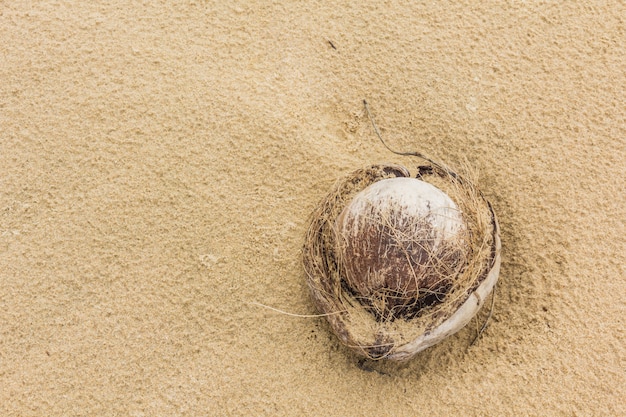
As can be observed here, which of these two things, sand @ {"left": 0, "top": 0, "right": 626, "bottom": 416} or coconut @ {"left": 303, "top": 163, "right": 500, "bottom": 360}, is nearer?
coconut @ {"left": 303, "top": 163, "right": 500, "bottom": 360}

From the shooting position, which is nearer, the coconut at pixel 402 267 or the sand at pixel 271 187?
the coconut at pixel 402 267

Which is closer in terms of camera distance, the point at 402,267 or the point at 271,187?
the point at 402,267

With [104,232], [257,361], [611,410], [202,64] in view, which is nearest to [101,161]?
[104,232]

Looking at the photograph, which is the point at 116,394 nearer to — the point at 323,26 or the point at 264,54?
the point at 264,54

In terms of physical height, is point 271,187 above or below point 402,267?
below
